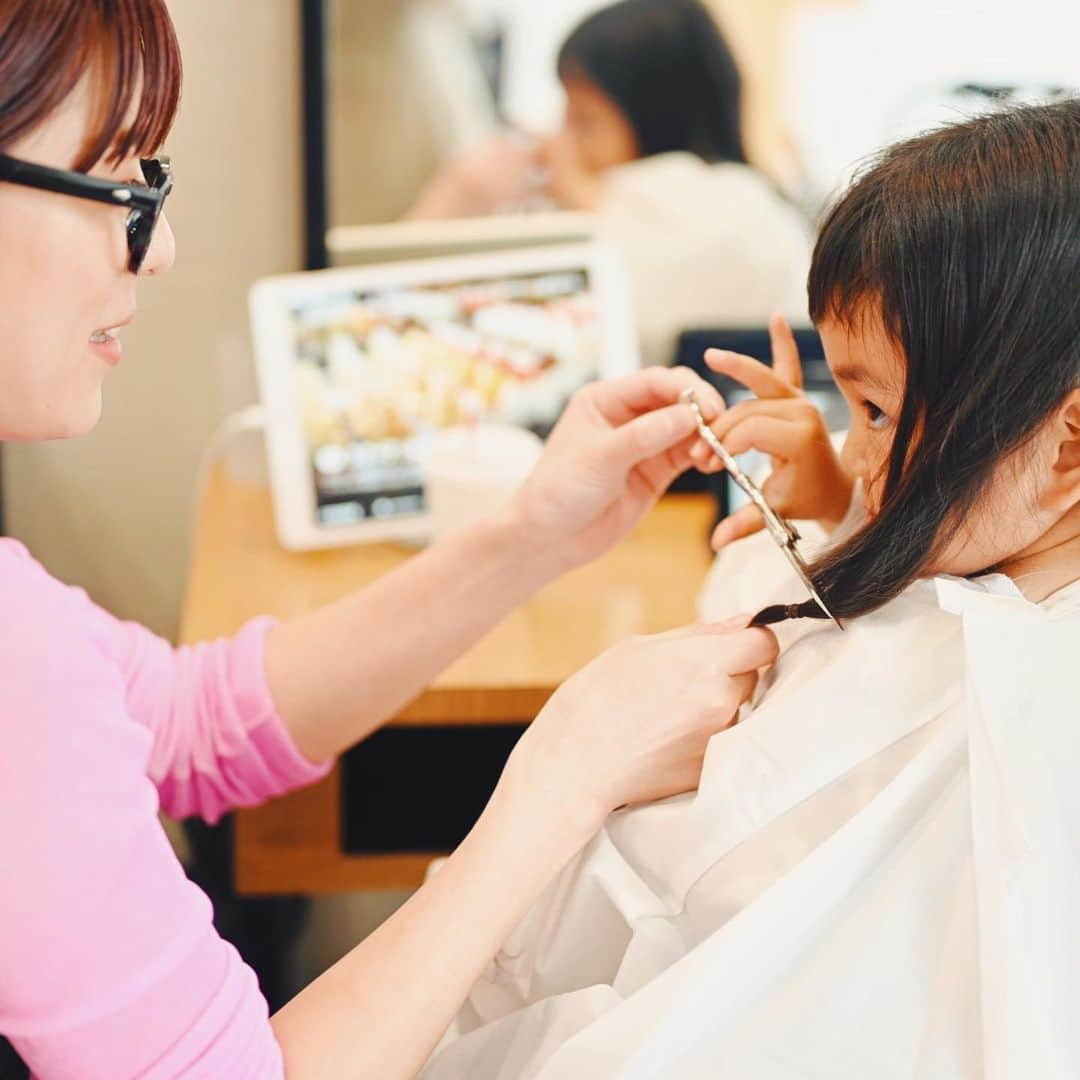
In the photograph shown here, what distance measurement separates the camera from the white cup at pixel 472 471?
4.90ft

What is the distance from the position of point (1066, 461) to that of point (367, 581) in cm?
87

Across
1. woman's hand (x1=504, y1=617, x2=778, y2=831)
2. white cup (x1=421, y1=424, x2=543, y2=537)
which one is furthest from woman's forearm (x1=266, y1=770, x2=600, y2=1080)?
white cup (x1=421, y1=424, x2=543, y2=537)

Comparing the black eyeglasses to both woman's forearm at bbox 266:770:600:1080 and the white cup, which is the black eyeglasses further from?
the white cup

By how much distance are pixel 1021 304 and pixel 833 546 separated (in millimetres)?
222

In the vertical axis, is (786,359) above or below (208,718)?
above

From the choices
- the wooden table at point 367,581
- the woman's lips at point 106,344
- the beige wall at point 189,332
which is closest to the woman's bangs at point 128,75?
the woman's lips at point 106,344

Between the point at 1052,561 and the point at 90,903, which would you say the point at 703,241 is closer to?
the point at 1052,561

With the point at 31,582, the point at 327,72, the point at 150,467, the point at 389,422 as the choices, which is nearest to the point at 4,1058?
the point at 31,582

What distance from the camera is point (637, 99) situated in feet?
5.90

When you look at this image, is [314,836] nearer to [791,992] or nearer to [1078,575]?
[791,992]

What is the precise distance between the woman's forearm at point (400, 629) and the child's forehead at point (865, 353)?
0.34 m

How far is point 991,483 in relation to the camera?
2.76ft

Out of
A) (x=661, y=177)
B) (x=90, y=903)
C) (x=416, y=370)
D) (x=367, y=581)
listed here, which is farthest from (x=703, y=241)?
(x=90, y=903)

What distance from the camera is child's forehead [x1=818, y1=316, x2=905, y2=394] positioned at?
849mm
